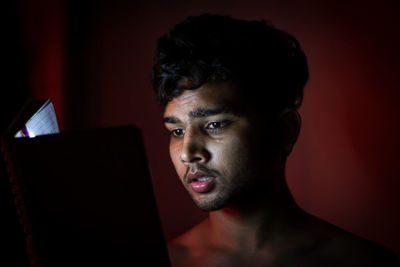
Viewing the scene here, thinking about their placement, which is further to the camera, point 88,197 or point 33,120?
point 33,120

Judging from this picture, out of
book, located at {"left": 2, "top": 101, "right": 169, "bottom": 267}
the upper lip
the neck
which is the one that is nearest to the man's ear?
the neck

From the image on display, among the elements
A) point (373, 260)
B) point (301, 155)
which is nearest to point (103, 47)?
point (301, 155)

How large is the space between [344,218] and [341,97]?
607 mm

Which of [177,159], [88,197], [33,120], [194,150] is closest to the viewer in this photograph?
[88,197]

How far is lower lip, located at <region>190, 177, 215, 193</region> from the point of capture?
1.09 metres

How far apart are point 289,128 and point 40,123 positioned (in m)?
0.81

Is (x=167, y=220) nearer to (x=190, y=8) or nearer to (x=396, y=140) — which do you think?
(x=190, y=8)

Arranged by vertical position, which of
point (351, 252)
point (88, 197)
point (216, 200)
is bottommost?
point (351, 252)

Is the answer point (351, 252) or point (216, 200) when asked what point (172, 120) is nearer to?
point (216, 200)

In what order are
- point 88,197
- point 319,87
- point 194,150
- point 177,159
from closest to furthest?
point 88,197, point 194,150, point 177,159, point 319,87

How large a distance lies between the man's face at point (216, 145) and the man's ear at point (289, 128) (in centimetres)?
17

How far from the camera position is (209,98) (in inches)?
43.0

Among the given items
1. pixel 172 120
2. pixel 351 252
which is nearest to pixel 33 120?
pixel 172 120

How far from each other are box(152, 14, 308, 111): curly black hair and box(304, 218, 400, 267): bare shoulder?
0.48 meters
